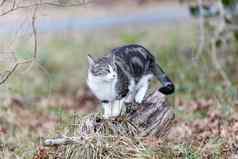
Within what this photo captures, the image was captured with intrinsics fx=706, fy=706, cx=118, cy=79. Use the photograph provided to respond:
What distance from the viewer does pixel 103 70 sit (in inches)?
288

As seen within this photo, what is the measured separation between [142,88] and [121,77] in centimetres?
44

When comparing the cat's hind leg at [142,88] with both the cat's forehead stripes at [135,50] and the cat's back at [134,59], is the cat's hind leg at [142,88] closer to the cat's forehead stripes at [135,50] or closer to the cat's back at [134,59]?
the cat's back at [134,59]

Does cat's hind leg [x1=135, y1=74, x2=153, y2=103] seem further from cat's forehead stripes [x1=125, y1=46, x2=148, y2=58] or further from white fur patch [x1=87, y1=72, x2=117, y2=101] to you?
white fur patch [x1=87, y1=72, x2=117, y2=101]

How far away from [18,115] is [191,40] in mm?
5052

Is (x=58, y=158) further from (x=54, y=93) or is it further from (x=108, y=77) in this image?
(x=54, y=93)

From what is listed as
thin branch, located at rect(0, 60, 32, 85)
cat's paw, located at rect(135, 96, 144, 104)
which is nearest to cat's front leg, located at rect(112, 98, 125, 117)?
cat's paw, located at rect(135, 96, 144, 104)

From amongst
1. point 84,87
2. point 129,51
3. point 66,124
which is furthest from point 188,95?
point 66,124

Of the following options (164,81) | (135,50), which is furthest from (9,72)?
(164,81)

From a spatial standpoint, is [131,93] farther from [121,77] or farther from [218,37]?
[218,37]

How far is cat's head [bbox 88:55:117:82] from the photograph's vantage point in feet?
24.0

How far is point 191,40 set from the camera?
45.8 ft

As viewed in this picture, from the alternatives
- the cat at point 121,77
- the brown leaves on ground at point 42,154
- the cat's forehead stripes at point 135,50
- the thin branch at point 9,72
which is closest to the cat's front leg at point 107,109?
the cat at point 121,77

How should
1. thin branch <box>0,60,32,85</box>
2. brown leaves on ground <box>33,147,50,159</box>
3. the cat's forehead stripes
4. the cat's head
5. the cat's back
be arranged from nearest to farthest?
brown leaves on ground <box>33,147,50,159</box> < thin branch <box>0,60,32,85</box> < the cat's head < the cat's back < the cat's forehead stripes

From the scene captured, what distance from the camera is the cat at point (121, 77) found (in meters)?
7.34
